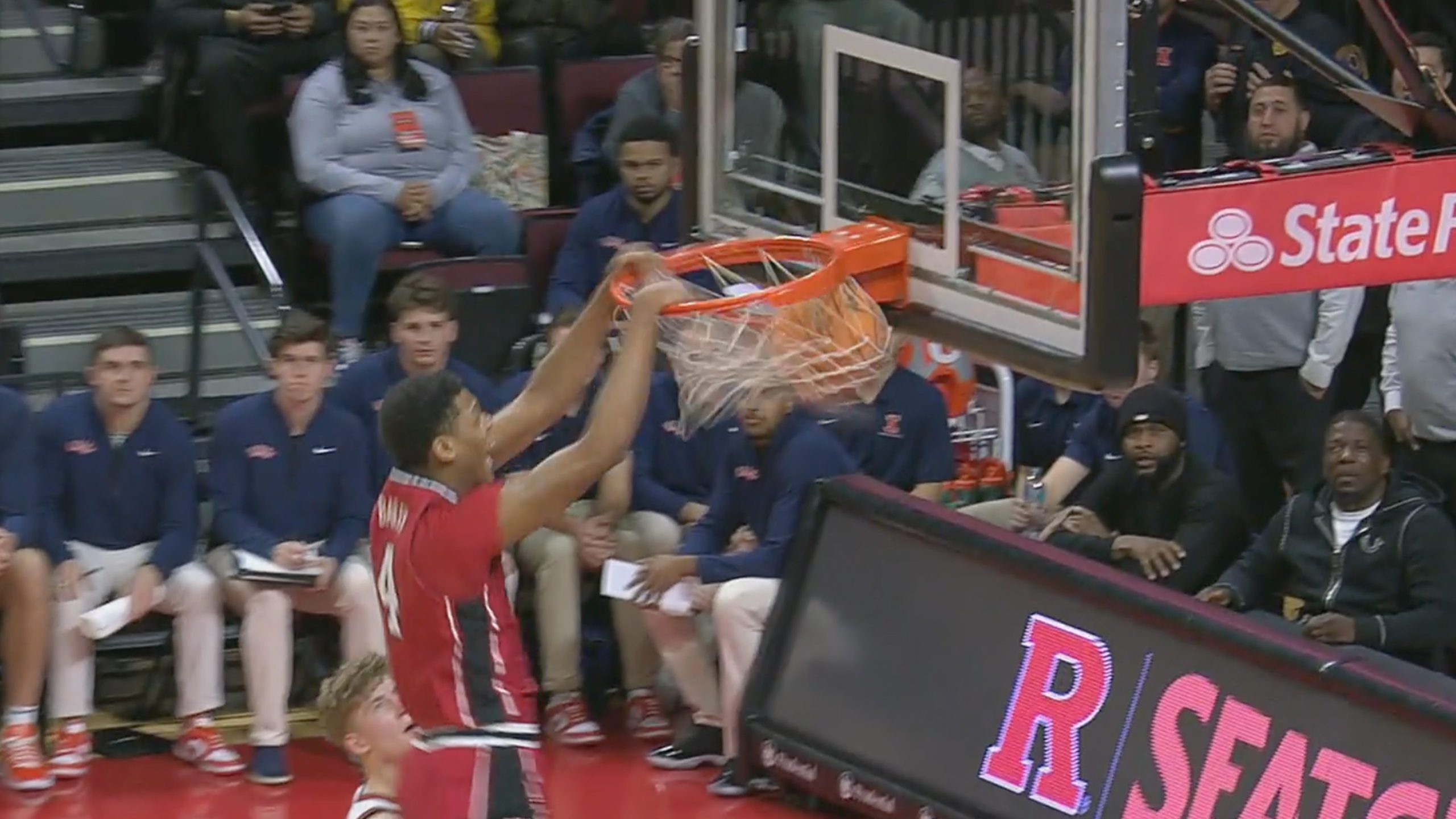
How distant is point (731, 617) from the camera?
8211 mm

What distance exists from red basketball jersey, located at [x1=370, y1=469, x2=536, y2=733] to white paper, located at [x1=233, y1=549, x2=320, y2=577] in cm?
284

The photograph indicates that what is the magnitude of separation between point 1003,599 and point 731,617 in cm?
116

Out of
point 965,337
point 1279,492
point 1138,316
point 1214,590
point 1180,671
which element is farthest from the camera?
point 1279,492

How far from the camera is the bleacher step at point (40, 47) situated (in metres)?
10.8

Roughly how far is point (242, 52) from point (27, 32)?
4.37 ft

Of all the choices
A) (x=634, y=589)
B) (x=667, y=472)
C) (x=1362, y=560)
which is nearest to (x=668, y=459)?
(x=667, y=472)

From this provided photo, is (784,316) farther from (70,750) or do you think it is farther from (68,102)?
(68,102)

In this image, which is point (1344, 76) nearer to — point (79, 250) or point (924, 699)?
point (924, 699)

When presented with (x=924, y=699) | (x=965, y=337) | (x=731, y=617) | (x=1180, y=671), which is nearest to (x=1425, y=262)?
(x=965, y=337)

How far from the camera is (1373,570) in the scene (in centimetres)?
755

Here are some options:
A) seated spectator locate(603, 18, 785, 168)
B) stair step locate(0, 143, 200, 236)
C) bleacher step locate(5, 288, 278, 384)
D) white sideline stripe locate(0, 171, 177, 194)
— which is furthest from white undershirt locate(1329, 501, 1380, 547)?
white sideline stripe locate(0, 171, 177, 194)

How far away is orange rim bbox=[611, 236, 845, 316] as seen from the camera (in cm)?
545

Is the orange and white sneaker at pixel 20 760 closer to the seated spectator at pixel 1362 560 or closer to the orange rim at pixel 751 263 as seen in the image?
the orange rim at pixel 751 263

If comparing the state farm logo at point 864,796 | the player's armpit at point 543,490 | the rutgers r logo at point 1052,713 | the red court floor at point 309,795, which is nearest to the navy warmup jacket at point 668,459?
the red court floor at point 309,795
